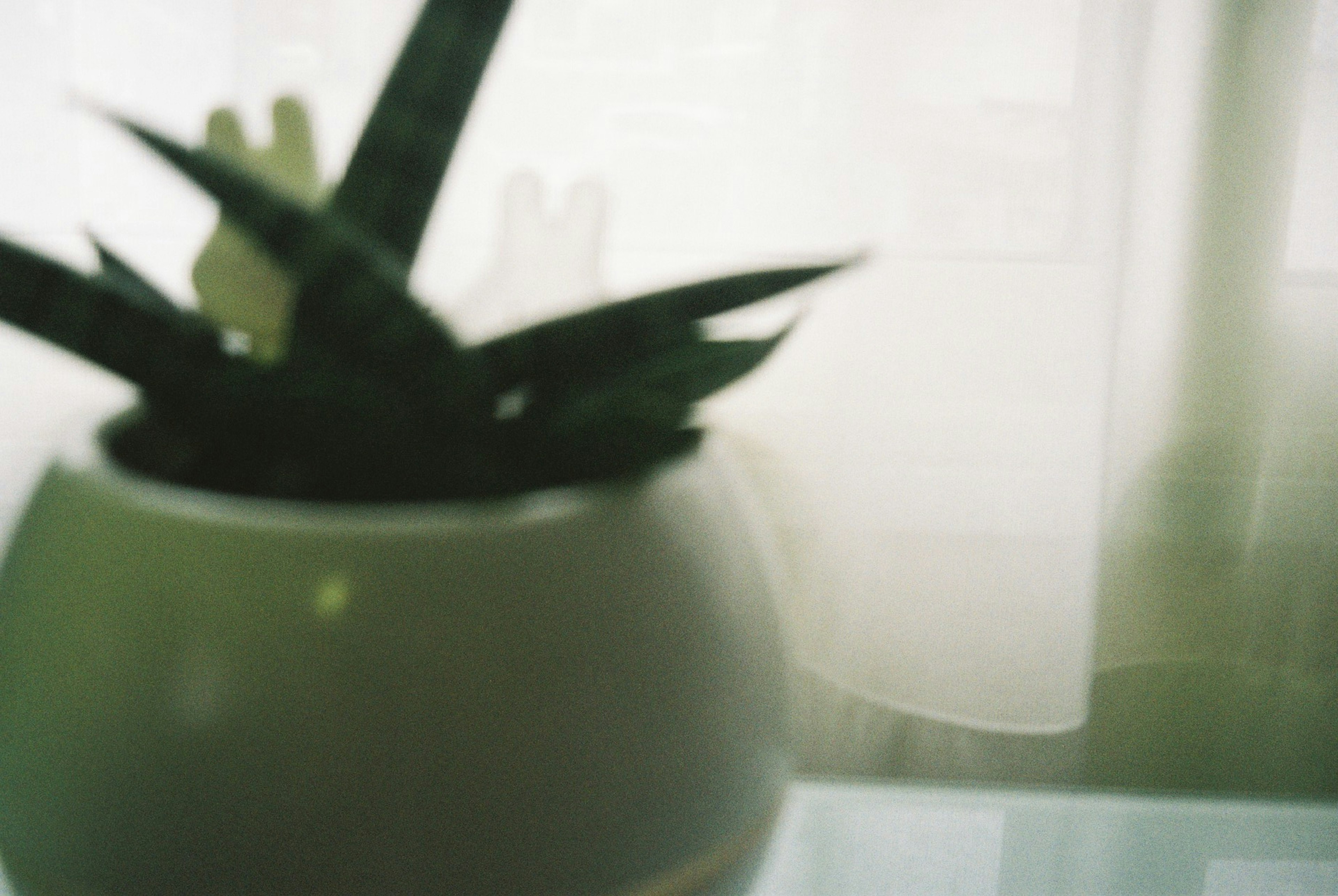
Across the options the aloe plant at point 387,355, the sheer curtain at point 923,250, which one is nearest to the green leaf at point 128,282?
the aloe plant at point 387,355

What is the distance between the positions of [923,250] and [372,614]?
0.60 m

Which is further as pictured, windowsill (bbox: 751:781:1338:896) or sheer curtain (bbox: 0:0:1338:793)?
sheer curtain (bbox: 0:0:1338:793)

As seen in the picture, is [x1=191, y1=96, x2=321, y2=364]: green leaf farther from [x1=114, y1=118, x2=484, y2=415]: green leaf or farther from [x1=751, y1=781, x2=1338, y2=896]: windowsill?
[x1=751, y1=781, x2=1338, y2=896]: windowsill

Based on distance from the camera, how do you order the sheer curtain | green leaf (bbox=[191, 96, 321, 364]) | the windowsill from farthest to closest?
the sheer curtain < the windowsill < green leaf (bbox=[191, 96, 321, 364])

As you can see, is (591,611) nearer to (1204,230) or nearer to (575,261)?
(575,261)

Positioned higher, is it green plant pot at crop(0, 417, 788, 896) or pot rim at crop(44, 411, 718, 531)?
pot rim at crop(44, 411, 718, 531)

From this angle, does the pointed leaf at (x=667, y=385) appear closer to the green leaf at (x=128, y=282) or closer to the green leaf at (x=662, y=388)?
the green leaf at (x=662, y=388)

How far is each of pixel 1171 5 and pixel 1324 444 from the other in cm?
36

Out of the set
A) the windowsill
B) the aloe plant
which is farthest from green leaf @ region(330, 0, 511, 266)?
the windowsill

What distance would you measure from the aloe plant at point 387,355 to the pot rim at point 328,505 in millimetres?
12

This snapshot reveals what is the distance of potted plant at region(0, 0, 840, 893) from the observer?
7.5 inches

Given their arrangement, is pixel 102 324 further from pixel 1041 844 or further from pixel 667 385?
pixel 1041 844

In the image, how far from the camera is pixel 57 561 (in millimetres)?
212

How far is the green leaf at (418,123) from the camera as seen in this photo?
0.25 meters
